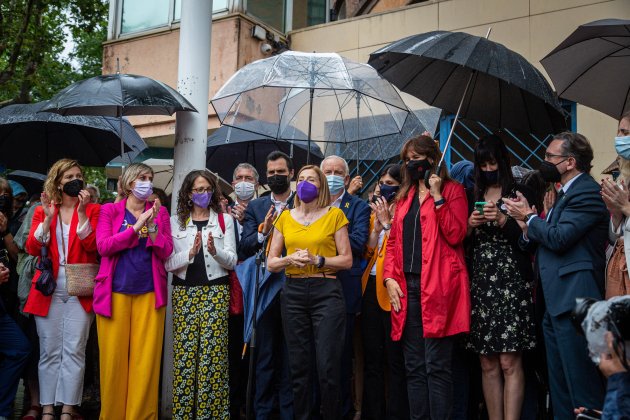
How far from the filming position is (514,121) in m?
5.99

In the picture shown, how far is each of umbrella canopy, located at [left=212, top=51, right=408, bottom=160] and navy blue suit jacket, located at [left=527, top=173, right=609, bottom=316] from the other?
2211 millimetres

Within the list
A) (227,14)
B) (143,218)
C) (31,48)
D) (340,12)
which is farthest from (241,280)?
(31,48)

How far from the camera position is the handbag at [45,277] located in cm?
605

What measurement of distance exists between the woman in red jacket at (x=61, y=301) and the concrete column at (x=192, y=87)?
1039mm

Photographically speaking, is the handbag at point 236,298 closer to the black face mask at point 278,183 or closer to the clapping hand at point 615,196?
the black face mask at point 278,183

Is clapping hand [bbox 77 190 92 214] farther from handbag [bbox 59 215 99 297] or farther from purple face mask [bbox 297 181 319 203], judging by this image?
purple face mask [bbox 297 181 319 203]

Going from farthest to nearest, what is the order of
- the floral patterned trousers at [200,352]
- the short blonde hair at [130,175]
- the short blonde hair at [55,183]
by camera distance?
the short blonde hair at [55,183], the short blonde hair at [130,175], the floral patterned trousers at [200,352]

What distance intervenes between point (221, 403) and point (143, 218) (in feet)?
5.53

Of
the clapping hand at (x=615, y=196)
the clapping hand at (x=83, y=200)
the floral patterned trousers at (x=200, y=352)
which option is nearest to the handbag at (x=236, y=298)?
the floral patterned trousers at (x=200, y=352)

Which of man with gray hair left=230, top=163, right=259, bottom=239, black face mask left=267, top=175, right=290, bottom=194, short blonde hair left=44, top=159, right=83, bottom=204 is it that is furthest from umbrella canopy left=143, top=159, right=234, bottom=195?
black face mask left=267, top=175, right=290, bottom=194

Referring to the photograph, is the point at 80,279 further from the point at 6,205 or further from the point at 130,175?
the point at 6,205

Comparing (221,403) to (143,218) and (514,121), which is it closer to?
(143,218)

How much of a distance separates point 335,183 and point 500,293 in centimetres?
178

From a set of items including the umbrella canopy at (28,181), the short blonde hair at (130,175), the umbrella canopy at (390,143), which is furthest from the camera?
the umbrella canopy at (28,181)
